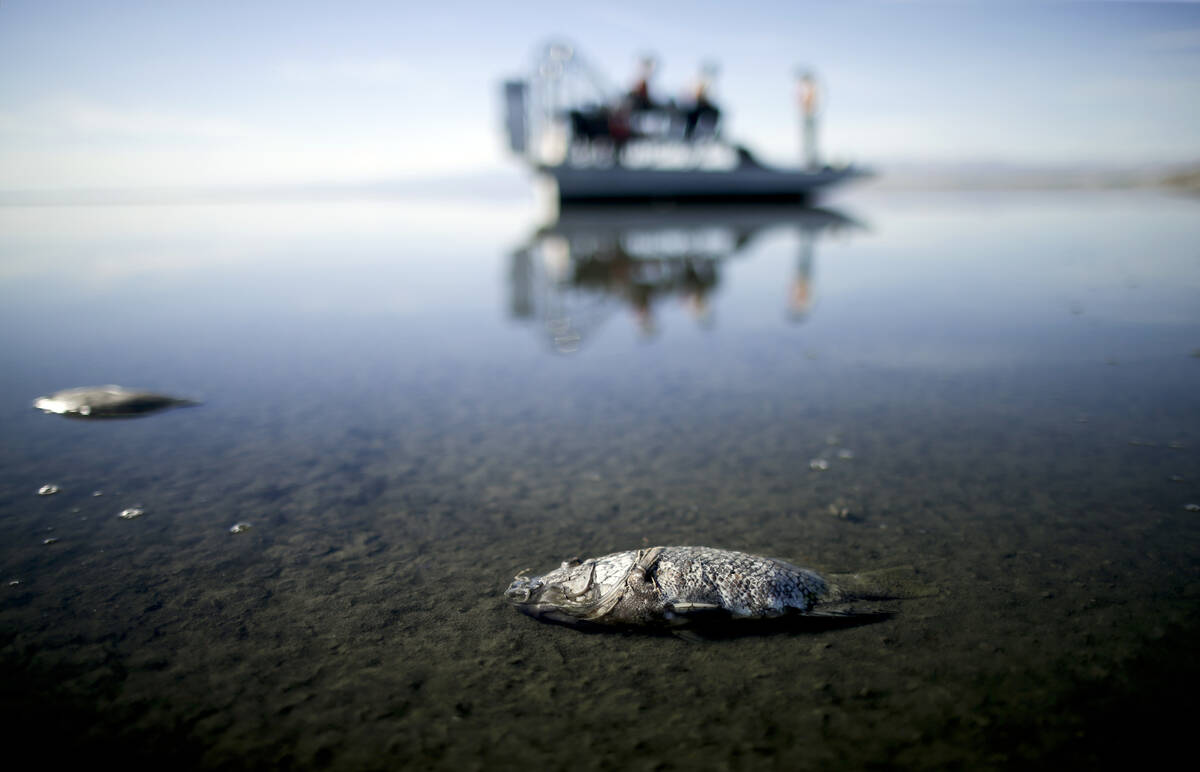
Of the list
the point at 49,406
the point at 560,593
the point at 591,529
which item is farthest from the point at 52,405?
the point at 560,593

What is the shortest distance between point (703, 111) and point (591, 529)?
20.2 meters

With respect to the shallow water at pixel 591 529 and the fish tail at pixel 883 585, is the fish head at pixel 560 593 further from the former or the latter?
the fish tail at pixel 883 585

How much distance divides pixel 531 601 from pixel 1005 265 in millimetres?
11494

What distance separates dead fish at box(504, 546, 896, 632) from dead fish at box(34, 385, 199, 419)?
11.5 ft

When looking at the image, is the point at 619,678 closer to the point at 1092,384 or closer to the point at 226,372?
the point at 1092,384

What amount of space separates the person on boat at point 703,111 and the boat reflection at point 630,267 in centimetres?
272

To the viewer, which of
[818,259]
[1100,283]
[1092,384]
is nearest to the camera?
[1092,384]

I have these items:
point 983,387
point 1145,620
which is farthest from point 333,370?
point 1145,620

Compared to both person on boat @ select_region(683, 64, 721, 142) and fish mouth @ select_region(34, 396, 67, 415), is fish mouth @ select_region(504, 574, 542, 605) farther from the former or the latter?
person on boat @ select_region(683, 64, 721, 142)

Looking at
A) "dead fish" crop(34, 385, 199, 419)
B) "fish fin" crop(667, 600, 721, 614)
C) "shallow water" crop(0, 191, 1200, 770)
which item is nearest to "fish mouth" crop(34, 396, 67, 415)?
"dead fish" crop(34, 385, 199, 419)

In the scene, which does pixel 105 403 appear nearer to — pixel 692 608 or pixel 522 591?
pixel 522 591

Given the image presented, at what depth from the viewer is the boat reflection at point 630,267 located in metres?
7.82

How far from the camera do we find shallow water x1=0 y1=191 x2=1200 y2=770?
6.37ft

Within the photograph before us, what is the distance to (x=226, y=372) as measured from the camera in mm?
5785
